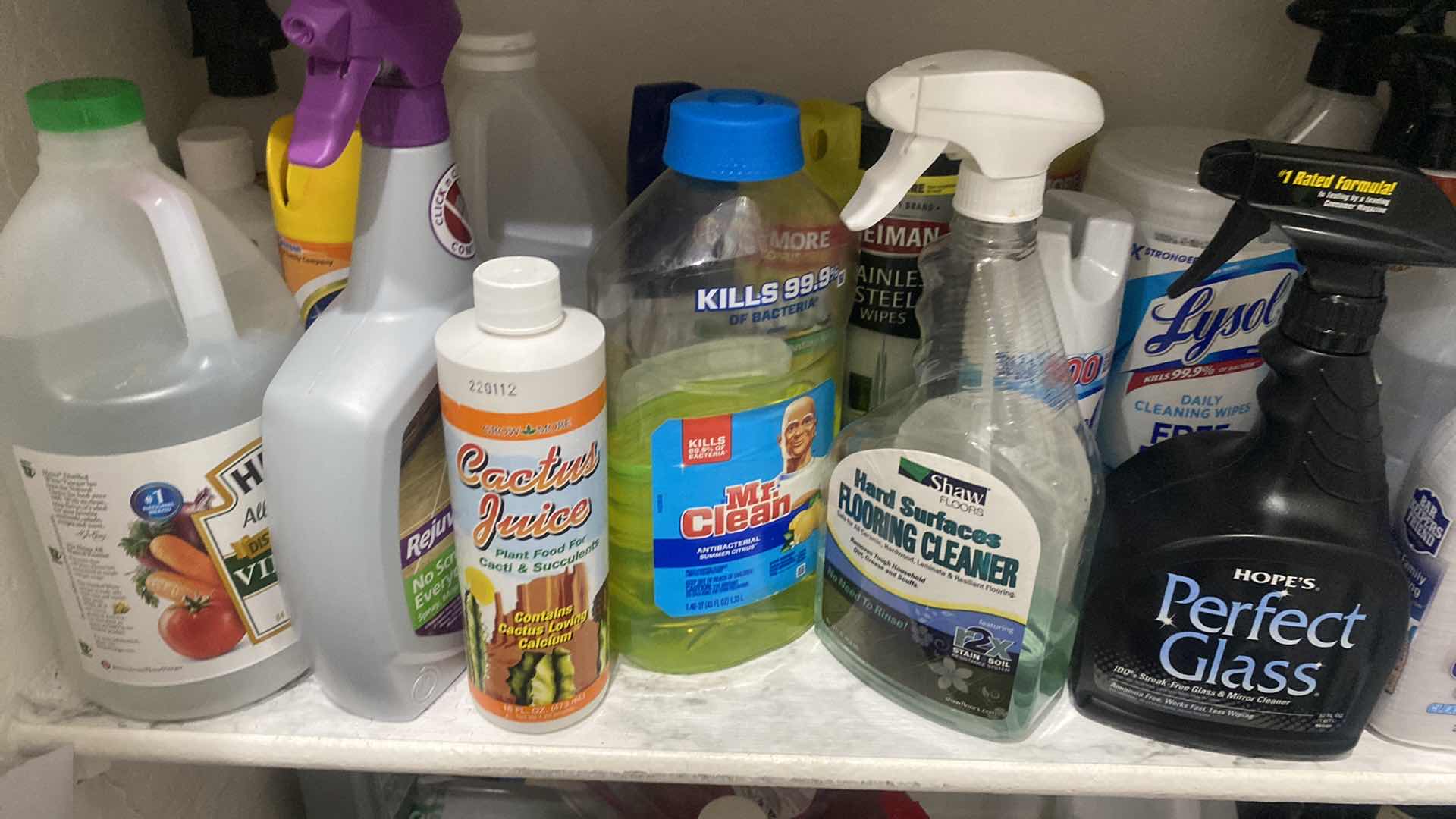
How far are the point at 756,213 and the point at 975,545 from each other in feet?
0.66

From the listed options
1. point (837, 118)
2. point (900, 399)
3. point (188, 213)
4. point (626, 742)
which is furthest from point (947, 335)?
point (188, 213)

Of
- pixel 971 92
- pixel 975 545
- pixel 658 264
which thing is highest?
pixel 971 92

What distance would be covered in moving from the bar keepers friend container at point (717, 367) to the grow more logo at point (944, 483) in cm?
6

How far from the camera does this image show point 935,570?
544 mm

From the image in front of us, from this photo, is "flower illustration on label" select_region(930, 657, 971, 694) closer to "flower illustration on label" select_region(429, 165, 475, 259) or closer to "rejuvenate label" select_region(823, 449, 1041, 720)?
"rejuvenate label" select_region(823, 449, 1041, 720)

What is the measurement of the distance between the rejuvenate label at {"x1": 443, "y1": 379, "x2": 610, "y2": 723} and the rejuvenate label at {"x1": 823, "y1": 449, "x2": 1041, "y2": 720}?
0.14 meters

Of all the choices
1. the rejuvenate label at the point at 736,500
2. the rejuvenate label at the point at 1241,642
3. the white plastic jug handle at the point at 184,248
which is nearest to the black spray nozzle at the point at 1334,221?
the rejuvenate label at the point at 1241,642

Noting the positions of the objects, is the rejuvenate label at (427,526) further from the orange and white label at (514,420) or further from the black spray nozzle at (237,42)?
the black spray nozzle at (237,42)

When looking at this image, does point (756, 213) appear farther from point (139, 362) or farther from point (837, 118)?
point (139, 362)

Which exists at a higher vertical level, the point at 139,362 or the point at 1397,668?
the point at 139,362

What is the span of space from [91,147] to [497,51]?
0.22 m

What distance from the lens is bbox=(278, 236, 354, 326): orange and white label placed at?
0.56m

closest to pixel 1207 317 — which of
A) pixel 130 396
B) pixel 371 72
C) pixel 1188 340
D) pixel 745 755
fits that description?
pixel 1188 340

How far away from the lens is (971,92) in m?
0.46
